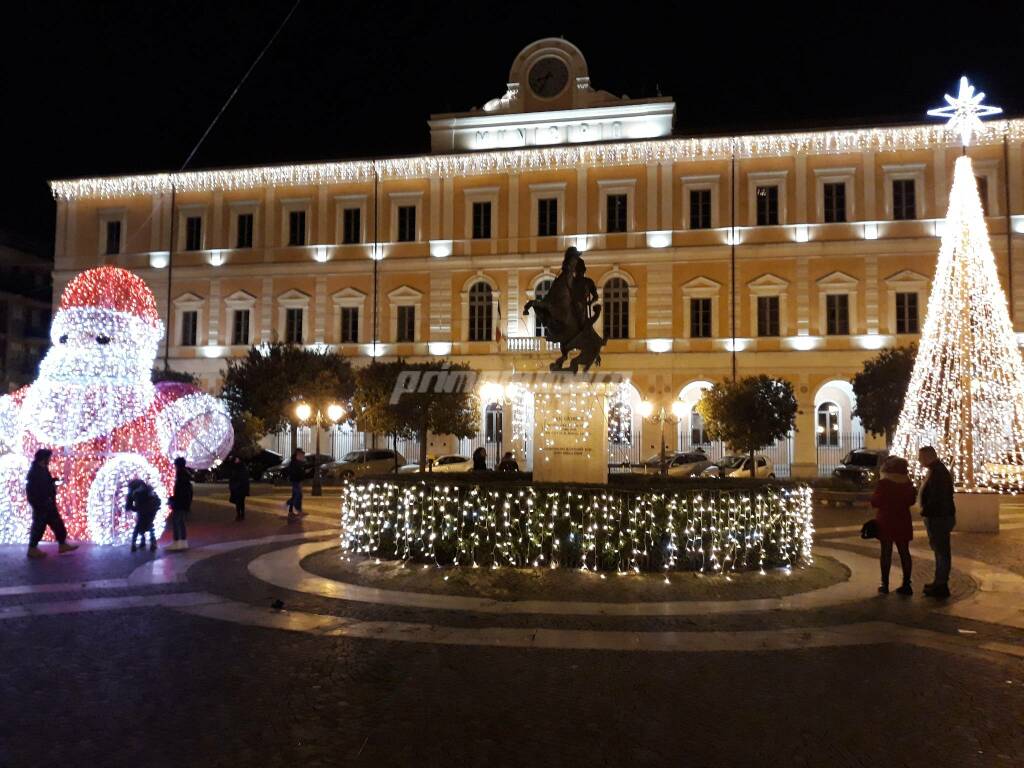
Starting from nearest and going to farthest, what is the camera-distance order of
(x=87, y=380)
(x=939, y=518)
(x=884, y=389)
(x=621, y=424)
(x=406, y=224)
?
(x=939, y=518)
(x=87, y=380)
(x=884, y=389)
(x=621, y=424)
(x=406, y=224)

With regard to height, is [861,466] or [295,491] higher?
[861,466]

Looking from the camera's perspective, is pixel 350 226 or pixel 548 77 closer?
pixel 548 77

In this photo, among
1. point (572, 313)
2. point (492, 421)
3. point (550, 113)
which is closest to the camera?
point (572, 313)

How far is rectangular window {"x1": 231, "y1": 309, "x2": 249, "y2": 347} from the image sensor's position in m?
38.4

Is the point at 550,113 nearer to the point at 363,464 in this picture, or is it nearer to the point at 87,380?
the point at 363,464

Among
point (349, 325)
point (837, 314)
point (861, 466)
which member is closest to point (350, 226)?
point (349, 325)

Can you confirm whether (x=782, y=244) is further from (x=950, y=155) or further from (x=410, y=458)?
(x=410, y=458)

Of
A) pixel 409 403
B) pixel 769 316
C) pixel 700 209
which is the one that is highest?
pixel 700 209

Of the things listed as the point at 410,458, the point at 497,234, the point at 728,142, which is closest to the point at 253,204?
the point at 497,234

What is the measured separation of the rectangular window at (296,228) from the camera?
38312mm

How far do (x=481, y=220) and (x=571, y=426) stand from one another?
1016 inches

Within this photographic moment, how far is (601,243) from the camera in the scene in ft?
115

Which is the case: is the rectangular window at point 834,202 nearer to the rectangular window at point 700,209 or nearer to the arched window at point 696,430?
the rectangular window at point 700,209

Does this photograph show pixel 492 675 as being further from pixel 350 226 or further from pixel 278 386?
pixel 350 226
